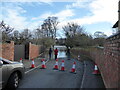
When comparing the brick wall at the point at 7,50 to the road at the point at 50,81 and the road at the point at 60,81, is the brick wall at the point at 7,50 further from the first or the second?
the road at the point at 50,81

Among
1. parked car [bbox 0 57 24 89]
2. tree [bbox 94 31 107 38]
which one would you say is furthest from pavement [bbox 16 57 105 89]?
tree [bbox 94 31 107 38]

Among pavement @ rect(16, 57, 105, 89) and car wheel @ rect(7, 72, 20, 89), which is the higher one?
car wheel @ rect(7, 72, 20, 89)

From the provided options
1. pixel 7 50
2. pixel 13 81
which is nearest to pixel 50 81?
pixel 13 81

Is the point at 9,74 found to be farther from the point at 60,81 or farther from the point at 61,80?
the point at 61,80

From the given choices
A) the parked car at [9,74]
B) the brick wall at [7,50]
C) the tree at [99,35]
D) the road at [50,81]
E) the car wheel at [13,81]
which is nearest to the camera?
the parked car at [9,74]

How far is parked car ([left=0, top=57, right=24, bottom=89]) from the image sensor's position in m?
5.58

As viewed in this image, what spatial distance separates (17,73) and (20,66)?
1.04 ft

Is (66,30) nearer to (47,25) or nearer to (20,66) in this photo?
(47,25)

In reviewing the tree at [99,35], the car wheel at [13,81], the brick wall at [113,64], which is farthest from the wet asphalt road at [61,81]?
the tree at [99,35]

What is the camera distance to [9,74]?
19.4 feet

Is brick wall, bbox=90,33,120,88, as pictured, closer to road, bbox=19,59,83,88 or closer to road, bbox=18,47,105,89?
road, bbox=18,47,105,89

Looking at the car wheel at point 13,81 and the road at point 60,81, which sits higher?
the car wheel at point 13,81

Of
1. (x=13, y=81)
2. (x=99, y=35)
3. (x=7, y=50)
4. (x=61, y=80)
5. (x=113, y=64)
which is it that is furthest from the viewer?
(x=99, y=35)

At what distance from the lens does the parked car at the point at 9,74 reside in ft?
18.3
